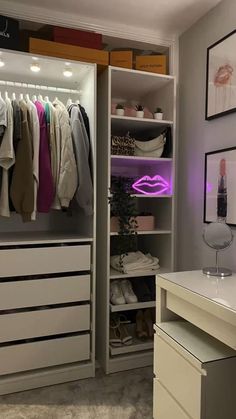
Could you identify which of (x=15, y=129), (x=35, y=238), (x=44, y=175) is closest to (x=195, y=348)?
(x=35, y=238)

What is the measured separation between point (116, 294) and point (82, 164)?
96 centimetres

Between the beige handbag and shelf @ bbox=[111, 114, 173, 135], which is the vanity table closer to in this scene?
the beige handbag

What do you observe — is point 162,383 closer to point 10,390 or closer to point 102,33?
point 10,390

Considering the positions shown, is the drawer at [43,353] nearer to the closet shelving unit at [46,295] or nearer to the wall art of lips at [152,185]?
the closet shelving unit at [46,295]

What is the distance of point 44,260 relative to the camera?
6.79ft

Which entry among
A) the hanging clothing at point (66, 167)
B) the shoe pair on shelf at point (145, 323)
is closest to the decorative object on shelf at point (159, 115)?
the hanging clothing at point (66, 167)

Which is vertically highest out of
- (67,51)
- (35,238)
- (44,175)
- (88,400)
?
(67,51)

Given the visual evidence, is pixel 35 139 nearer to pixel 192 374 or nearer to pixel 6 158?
pixel 6 158

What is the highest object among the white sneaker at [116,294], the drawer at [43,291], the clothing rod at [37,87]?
the clothing rod at [37,87]

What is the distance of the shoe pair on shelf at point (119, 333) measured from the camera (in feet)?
7.68

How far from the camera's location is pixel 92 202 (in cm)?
214

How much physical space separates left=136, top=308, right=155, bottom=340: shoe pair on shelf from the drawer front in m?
0.71

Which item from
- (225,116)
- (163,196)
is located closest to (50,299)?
(163,196)

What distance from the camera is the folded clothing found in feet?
7.73
